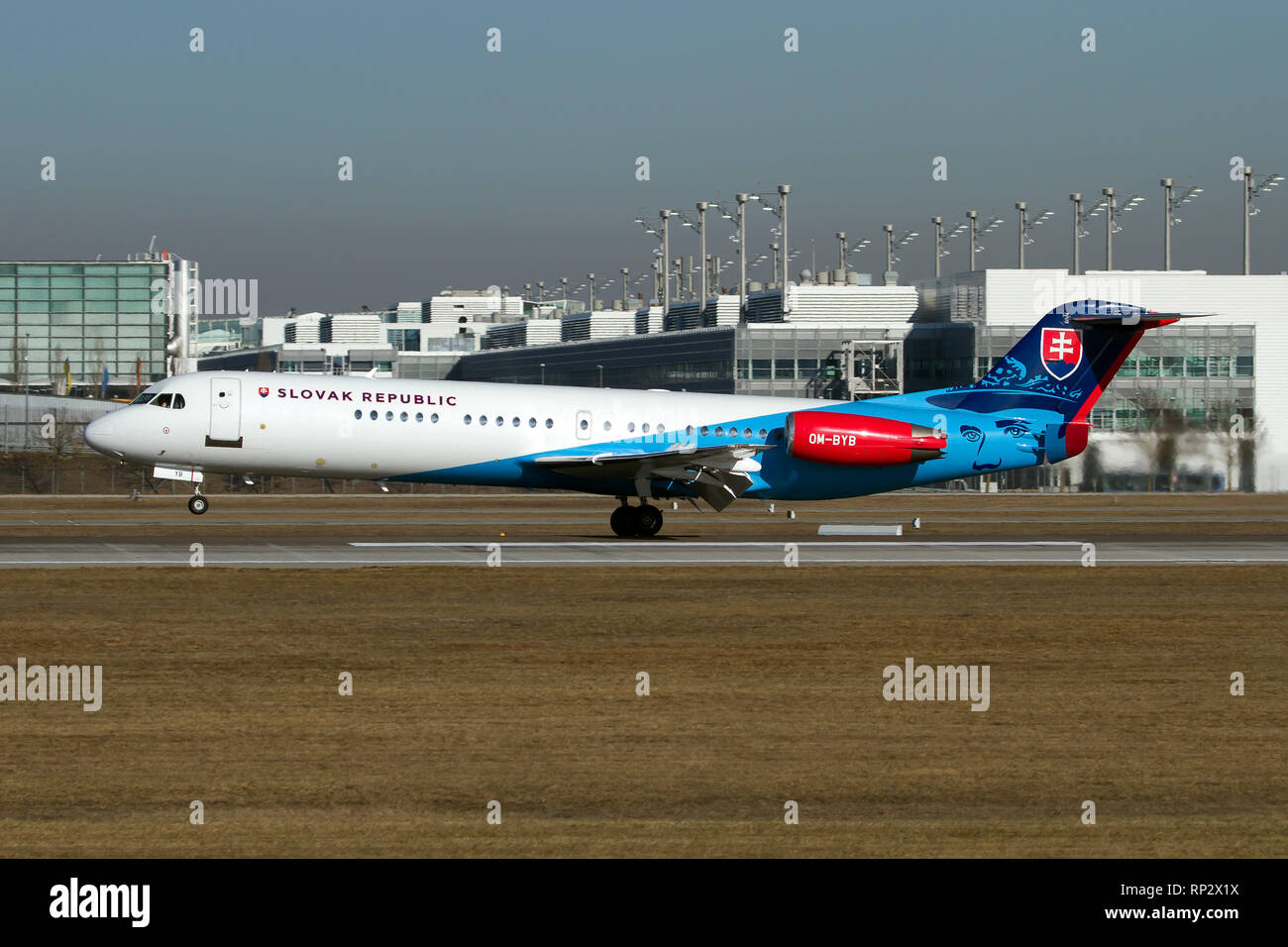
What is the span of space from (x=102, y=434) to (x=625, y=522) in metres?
14.1

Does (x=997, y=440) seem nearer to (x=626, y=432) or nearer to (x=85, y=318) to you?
(x=626, y=432)

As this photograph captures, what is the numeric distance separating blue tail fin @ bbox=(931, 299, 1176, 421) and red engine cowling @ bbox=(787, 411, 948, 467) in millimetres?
2349

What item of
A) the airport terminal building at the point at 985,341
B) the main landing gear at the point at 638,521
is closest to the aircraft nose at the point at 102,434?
the main landing gear at the point at 638,521

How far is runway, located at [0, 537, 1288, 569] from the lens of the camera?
33219 millimetres

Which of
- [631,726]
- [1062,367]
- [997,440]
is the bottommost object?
[631,726]

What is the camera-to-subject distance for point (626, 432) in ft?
134

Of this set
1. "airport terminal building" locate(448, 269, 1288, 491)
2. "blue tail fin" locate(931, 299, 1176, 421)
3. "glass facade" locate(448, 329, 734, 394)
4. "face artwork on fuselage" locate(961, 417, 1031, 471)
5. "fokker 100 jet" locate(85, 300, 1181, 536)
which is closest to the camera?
"fokker 100 jet" locate(85, 300, 1181, 536)

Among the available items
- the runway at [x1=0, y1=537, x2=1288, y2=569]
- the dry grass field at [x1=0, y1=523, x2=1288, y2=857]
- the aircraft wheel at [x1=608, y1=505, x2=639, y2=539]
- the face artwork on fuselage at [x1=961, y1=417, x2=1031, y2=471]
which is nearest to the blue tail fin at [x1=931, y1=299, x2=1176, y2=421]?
the face artwork on fuselage at [x1=961, y1=417, x2=1031, y2=471]

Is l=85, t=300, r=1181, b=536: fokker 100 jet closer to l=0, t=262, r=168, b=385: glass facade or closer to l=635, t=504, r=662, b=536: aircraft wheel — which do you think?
l=635, t=504, r=662, b=536: aircraft wheel

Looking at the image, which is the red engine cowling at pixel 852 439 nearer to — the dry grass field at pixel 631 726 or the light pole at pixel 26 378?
the dry grass field at pixel 631 726

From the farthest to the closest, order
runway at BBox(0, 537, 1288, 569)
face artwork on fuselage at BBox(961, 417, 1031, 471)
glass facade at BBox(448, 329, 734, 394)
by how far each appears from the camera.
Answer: glass facade at BBox(448, 329, 734, 394)
face artwork on fuselage at BBox(961, 417, 1031, 471)
runway at BBox(0, 537, 1288, 569)

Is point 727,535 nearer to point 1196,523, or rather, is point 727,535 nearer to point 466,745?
point 1196,523

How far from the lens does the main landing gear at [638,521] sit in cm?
4094

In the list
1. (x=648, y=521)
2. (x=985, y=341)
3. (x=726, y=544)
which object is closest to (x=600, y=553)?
(x=726, y=544)
